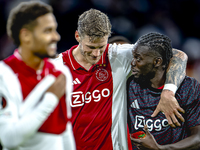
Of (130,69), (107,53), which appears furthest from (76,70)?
(130,69)

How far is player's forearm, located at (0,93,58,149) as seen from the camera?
2.97ft

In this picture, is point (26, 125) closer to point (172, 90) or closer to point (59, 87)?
point (59, 87)

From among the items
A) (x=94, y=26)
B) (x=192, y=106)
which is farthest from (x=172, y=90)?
(x=94, y=26)

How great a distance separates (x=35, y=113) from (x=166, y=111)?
40.6 inches

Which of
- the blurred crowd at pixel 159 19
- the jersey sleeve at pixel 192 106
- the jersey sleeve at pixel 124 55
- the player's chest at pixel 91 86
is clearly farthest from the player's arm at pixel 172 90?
the blurred crowd at pixel 159 19

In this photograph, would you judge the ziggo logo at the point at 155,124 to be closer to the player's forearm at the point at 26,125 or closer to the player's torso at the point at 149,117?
the player's torso at the point at 149,117

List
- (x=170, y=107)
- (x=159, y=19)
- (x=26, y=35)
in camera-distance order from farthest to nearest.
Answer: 1. (x=159, y=19)
2. (x=170, y=107)
3. (x=26, y=35)

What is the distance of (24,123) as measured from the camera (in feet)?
2.97

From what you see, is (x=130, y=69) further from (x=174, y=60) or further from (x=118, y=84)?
(x=174, y=60)

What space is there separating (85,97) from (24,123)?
1.02m

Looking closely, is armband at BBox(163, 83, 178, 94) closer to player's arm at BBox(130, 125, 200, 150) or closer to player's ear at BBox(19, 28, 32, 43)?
player's arm at BBox(130, 125, 200, 150)

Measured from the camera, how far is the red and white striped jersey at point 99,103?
6.23 feet

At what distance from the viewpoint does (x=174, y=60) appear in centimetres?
186

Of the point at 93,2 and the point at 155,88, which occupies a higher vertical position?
the point at 93,2
